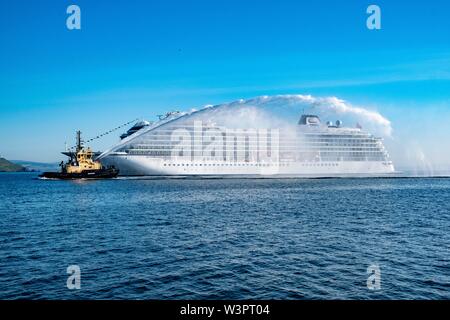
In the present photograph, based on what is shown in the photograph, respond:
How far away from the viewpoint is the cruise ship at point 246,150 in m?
97.2

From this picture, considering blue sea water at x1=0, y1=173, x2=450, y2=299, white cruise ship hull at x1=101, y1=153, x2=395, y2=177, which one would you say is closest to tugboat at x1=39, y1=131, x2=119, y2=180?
white cruise ship hull at x1=101, y1=153, x2=395, y2=177

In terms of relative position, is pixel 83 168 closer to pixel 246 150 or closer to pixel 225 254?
pixel 246 150

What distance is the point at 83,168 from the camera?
319 ft

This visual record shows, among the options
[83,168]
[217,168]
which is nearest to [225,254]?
[217,168]

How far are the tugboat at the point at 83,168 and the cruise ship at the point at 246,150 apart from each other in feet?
8.88

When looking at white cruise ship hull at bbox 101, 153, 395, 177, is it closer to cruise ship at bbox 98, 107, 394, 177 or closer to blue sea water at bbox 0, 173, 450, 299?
cruise ship at bbox 98, 107, 394, 177

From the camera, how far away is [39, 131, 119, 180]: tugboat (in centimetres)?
9531

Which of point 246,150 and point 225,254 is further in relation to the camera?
point 246,150

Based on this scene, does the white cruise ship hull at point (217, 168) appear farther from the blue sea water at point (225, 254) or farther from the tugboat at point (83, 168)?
the blue sea water at point (225, 254)

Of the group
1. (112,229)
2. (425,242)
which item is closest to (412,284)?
(425,242)

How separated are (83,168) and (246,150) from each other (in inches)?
1613

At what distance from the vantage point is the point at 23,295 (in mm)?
13812

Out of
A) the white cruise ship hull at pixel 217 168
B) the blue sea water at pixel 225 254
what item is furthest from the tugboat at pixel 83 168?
the blue sea water at pixel 225 254

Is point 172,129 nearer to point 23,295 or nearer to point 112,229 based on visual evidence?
point 112,229
